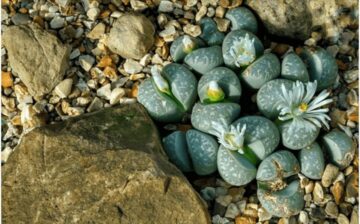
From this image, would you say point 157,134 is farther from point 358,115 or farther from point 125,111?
point 358,115

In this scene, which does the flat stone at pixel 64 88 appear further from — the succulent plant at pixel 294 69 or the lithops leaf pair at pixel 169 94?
the succulent plant at pixel 294 69

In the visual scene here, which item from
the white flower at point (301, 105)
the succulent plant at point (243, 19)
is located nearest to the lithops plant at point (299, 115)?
the white flower at point (301, 105)

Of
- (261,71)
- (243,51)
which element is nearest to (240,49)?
(243,51)

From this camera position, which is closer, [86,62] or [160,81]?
[160,81]

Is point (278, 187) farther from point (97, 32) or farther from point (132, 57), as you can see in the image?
point (97, 32)

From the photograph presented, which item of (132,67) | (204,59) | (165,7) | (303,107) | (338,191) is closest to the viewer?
(303,107)

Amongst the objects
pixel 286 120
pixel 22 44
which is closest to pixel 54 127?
pixel 22 44
